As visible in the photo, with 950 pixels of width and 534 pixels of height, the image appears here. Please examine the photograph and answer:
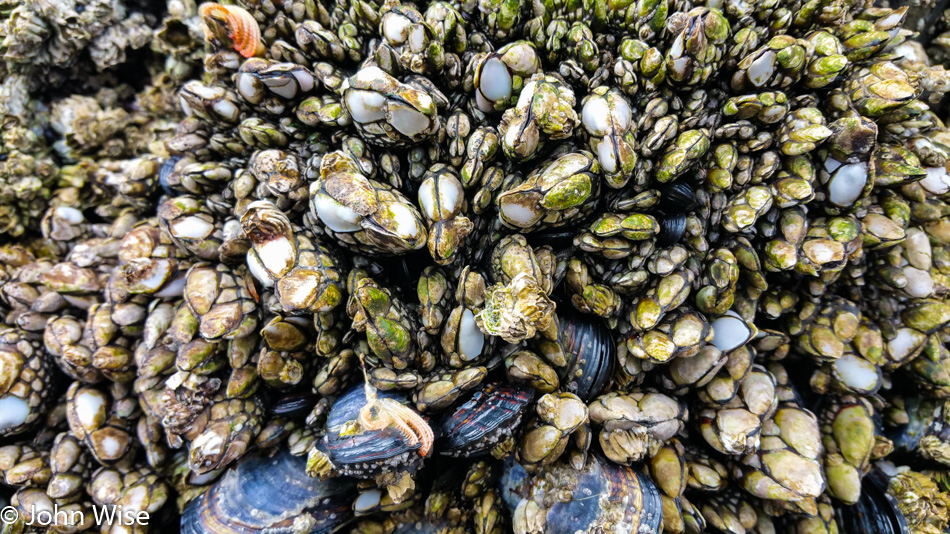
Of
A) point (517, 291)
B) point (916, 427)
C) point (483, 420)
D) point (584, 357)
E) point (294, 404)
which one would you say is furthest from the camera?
point (916, 427)

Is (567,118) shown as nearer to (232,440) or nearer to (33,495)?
(232,440)

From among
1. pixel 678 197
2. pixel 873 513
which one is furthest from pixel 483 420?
pixel 873 513

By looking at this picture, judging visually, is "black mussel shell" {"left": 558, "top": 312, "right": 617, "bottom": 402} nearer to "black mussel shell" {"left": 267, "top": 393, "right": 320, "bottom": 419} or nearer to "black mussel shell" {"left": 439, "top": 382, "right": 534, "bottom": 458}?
"black mussel shell" {"left": 439, "top": 382, "right": 534, "bottom": 458}

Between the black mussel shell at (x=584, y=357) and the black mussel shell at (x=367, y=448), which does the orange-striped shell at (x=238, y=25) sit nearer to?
the black mussel shell at (x=367, y=448)

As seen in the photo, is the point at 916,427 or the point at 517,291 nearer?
the point at 517,291

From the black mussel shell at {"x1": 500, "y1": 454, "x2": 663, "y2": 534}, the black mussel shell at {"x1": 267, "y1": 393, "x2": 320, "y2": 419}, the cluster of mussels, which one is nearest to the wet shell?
the cluster of mussels

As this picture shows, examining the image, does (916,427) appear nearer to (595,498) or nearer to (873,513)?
(873,513)
